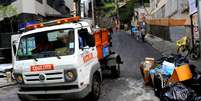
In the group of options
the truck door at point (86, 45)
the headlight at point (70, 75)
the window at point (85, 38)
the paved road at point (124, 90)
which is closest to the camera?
the headlight at point (70, 75)

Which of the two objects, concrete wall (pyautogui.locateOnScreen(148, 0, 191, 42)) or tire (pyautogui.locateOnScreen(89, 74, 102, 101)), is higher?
concrete wall (pyautogui.locateOnScreen(148, 0, 191, 42))

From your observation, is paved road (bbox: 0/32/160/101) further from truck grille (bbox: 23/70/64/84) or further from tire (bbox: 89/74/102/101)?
truck grille (bbox: 23/70/64/84)

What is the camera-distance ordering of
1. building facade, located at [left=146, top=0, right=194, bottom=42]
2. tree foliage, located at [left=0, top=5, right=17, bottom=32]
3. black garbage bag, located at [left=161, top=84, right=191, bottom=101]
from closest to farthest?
black garbage bag, located at [left=161, top=84, right=191, bottom=101] → building facade, located at [left=146, top=0, right=194, bottom=42] → tree foliage, located at [left=0, top=5, right=17, bottom=32]

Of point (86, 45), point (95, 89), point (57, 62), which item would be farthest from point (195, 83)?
point (57, 62)

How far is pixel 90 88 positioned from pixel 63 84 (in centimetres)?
80

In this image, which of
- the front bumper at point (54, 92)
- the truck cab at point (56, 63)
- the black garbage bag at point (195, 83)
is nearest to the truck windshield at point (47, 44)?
the truck cab at point (56, 63)

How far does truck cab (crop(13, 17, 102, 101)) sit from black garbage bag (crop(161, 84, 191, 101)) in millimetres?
1935

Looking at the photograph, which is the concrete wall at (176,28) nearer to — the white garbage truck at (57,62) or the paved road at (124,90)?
the paved road at (124,90)

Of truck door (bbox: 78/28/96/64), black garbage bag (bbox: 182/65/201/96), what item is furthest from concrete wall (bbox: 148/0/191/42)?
truck door (bbox: 78/28/96/64)

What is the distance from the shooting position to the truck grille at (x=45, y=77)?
856 cm

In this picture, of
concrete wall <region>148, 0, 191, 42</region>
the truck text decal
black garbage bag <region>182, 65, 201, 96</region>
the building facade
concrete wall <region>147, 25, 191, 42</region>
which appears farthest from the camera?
concrete wall <region>148, 0, 191, 42</region>

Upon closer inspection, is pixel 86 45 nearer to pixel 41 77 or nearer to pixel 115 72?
pixel 41 77

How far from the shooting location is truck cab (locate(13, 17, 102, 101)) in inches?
336

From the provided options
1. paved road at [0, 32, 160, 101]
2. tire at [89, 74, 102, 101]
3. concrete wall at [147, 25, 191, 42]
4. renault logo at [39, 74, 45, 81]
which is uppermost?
concrete wall at [147, 25, 191, 42]
